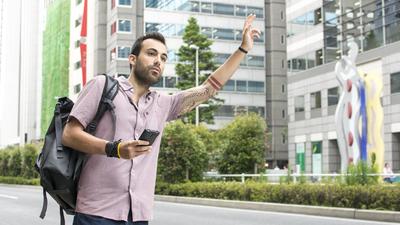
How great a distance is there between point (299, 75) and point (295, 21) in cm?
471

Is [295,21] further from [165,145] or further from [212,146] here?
[165,145]

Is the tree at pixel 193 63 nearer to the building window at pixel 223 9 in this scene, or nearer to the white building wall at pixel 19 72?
the building window at pixel 223 9

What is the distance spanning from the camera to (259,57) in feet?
235

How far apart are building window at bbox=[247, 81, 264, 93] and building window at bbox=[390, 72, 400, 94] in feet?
106

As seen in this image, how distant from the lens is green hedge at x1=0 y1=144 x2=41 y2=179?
5107 centimetres

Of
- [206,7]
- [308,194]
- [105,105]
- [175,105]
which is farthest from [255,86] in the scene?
[105,105]

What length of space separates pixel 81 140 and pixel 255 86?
68.3 metres

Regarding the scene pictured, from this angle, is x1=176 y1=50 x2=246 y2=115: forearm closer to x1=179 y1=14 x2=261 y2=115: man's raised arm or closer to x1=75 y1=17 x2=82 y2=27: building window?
x1=179 y1=14 x2=261 y2=115: man's raised arm

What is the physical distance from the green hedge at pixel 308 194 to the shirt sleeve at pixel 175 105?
11.7m

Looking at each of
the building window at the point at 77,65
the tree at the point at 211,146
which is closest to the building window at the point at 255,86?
the building window at the point at 77,65

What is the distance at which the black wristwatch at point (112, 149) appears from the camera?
2869 millimetres

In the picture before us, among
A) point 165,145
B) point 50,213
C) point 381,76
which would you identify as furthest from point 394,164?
point 50,213

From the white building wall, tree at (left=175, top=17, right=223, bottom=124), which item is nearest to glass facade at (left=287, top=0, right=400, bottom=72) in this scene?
tree at (left=175, top=17, right=223, bottom=124)

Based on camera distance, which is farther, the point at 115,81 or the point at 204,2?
the point at 204,2
